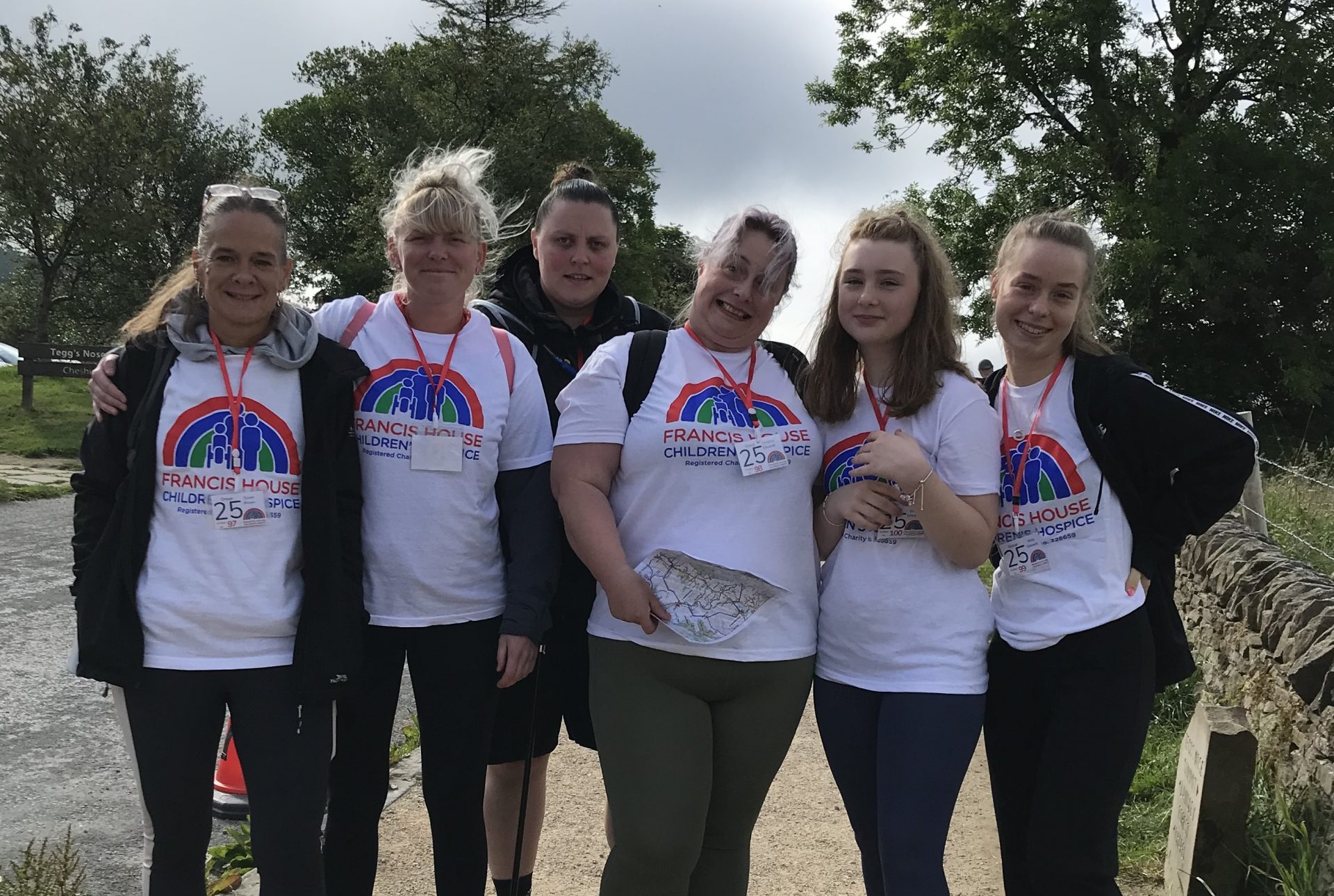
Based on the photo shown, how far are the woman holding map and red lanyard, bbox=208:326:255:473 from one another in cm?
74

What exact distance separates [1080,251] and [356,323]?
1912 millimetres

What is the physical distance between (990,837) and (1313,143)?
57.5 feet

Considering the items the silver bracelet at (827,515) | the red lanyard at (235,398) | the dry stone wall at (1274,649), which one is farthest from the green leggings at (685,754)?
the dry stone wall at (1274,649)

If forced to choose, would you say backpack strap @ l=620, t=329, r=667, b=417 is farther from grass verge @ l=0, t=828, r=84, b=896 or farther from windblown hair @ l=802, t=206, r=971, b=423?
grass verge @ l=0, t=828, r=84, b=896

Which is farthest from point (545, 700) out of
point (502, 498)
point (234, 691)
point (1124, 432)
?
point (1124, 432)

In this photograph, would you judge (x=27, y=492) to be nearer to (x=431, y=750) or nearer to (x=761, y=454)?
(x=431, y=750)

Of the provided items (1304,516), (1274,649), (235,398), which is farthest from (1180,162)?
(235,398)

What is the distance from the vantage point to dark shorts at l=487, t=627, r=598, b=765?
3113 mm

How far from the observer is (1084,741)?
2387 mm

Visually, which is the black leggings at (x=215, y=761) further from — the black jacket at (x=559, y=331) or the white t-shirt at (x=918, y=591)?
the white t-shirt at (x=918, y=591)

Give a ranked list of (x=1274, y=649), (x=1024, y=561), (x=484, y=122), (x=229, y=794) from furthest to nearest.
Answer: (x=484, y=122) → (x=1274, y=649) → (x=229, y=794) → (x=1024, y=561)

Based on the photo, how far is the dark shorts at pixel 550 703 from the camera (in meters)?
3.11

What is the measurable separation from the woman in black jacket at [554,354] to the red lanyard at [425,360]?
17.1 inches

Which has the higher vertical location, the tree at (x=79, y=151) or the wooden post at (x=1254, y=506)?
the tree at (x=79, y=151)
